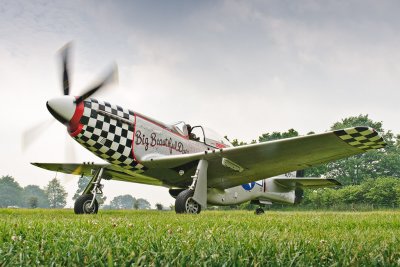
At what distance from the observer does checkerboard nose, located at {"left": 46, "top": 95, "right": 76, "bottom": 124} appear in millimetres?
6785

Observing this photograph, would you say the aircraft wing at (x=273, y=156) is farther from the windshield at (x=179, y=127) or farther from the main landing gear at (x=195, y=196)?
the windshield at (x=179, y=127)

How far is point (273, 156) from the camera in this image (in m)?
7.61

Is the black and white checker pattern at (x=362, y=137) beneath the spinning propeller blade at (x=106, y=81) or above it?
beneath

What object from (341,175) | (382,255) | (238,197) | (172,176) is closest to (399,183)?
(341,175)

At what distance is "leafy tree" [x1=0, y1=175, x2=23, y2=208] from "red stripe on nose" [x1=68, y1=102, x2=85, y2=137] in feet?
437

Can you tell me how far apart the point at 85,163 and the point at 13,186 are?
5605 inches

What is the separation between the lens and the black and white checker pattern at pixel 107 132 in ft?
23.1

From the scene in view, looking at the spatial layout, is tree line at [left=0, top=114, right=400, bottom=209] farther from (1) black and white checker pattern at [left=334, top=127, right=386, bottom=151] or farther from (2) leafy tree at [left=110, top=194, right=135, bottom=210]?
(2) leafy tree at [left=110, top=194, right=135, bottom=210]

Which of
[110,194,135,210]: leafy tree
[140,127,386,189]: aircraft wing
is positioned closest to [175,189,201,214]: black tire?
[140,127,386,189]: aircraft wing

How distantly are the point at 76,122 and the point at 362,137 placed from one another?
17.1ft

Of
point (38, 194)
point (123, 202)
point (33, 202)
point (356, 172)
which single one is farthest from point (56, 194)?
point (356, 172)

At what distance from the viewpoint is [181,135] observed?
860cm

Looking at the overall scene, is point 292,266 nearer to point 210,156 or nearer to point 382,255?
point 382,255

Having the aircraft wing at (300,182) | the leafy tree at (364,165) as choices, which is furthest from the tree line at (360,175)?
the aircraft wing at (300,182)
